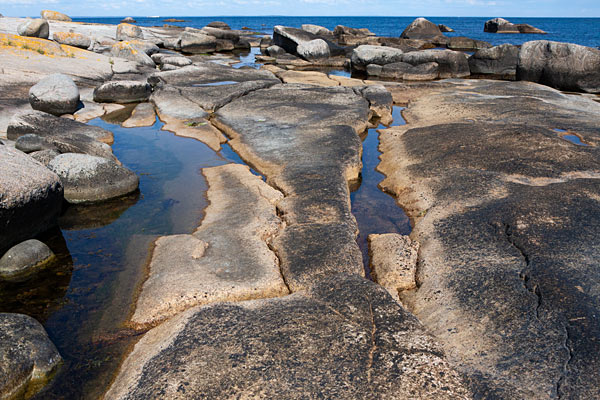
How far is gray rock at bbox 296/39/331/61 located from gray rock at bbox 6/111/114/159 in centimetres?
1809

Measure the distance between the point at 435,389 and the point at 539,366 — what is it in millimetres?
935

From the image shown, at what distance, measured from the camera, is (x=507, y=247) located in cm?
525

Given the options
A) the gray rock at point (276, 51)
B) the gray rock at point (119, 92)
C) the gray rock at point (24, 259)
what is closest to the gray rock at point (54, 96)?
the gray rock at point (119, 92)

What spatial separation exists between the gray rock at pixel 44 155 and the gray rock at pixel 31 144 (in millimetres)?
391

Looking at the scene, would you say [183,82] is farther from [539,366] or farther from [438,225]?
[539,366]

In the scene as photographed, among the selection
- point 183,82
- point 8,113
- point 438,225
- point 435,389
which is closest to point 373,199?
point 438,225

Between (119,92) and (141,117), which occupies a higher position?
(119,92)

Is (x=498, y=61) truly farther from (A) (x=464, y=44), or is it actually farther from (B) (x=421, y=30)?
(B) (x=421, y=30)

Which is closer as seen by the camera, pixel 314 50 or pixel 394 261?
pixel 394 261

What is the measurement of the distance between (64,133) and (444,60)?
18.7 metres

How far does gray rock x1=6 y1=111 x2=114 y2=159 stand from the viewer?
27.9 ft

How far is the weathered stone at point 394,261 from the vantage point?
528cm

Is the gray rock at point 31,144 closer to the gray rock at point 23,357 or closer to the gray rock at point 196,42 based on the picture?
the gray rock at point 23,357

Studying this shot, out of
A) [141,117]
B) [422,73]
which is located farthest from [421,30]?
[141,117]
